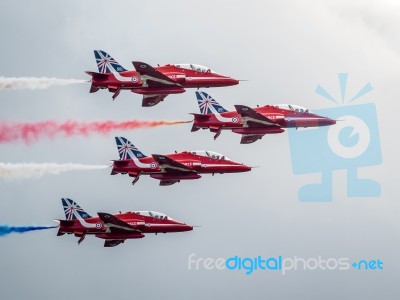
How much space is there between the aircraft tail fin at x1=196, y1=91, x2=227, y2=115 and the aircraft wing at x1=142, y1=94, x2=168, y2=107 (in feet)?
9.83

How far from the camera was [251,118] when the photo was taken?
163 m

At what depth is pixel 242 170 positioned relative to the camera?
544 feet

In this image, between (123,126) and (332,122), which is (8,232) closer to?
(123,126)

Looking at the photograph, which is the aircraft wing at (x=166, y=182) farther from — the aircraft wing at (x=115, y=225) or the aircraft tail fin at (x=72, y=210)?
the aircraft tail fin at (x=72, y=210)

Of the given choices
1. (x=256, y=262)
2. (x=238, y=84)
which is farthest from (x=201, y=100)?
(x=256, y=262)

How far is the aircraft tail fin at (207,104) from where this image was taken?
164375 mm

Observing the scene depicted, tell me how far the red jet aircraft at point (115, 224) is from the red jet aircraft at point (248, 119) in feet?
28.0

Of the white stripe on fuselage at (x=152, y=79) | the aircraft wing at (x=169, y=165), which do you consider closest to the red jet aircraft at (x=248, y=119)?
the aircraft wing at (x=169, y=165)

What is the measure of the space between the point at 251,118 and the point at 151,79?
26.6ft

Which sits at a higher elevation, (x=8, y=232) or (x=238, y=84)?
(x=238, y=84)

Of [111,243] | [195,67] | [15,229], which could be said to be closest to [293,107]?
[195,67]

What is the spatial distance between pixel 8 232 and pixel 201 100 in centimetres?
1784

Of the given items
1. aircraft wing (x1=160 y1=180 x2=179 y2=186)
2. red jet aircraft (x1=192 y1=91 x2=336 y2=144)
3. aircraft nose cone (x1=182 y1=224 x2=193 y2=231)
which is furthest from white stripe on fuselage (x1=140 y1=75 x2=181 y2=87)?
aircraft nose cone (x1=182 y1=224 x2=193 y2=231)

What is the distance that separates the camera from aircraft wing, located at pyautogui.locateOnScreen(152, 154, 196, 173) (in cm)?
16315
